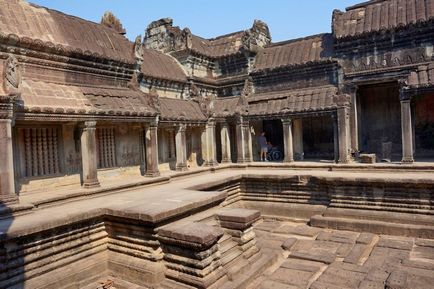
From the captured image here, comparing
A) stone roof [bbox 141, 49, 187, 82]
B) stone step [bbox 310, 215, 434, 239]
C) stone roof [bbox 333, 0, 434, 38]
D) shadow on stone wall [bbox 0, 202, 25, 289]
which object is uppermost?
stone roof [bbox 333, 0, 434, 38]

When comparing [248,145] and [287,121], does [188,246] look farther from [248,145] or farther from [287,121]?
[248,145]

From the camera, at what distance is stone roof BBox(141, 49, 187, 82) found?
47.5ft

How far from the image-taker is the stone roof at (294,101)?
14.1 meters

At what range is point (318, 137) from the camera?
17875mm

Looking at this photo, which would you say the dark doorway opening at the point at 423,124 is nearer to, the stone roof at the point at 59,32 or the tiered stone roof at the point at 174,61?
the tiered stone roof at the point at 174,61

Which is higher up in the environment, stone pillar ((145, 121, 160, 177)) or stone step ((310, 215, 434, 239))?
stone pillar ((145, 121, 160, 177))

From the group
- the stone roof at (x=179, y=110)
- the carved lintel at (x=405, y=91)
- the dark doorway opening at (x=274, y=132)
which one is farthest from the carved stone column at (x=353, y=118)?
the stone roof at (x=179, y=110)

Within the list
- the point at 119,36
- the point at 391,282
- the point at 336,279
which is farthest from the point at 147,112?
the point at 391,282

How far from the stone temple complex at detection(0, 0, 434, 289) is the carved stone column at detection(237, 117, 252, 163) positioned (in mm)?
66

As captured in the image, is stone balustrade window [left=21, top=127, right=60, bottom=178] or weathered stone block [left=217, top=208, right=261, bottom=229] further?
stone balustrade window [left=21, top=127, right=60, bottom=178]

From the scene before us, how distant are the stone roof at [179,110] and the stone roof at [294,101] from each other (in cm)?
245

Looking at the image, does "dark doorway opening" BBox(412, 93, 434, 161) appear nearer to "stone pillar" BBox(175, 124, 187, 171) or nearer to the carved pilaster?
the carved pilaster

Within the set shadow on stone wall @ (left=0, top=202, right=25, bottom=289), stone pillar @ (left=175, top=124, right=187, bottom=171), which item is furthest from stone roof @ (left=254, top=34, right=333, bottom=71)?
shadow on stone wall @ (left=0, top=202, right=25, bottom=289)

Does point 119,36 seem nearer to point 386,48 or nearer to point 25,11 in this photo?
point 25,11
